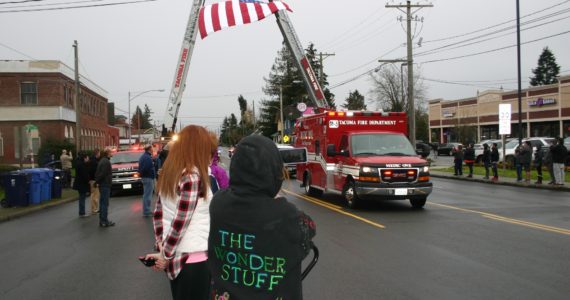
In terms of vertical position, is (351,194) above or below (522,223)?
above

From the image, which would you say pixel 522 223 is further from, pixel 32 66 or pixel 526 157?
pixel 32 66

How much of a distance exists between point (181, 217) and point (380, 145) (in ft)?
36.1

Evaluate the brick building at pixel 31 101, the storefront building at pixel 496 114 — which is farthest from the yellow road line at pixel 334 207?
the storefront building at pixel 496 114

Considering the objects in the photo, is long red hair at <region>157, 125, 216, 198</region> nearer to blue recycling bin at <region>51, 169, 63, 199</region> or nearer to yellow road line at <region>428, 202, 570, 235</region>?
yellow road line at <region>428, 202, 570, 235</region>

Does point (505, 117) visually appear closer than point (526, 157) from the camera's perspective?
No

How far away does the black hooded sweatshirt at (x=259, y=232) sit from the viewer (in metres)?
2.44

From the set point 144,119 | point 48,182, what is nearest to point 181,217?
point 48,182

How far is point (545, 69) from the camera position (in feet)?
307

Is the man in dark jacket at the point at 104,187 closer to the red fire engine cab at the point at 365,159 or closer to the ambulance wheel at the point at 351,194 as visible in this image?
the red fire engine cab at the point at 365,159

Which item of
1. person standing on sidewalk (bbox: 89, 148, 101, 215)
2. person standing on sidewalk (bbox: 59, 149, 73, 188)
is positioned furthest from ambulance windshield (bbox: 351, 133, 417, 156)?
person standing on sidewalk (bbox: 59, 149, 73, 188)

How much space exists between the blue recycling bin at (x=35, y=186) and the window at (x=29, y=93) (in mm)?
27410

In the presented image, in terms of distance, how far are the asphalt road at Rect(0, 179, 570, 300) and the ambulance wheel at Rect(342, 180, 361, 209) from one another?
0.25 meters

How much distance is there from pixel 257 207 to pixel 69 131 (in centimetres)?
4636

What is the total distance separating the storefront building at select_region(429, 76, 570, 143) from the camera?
5397cm
